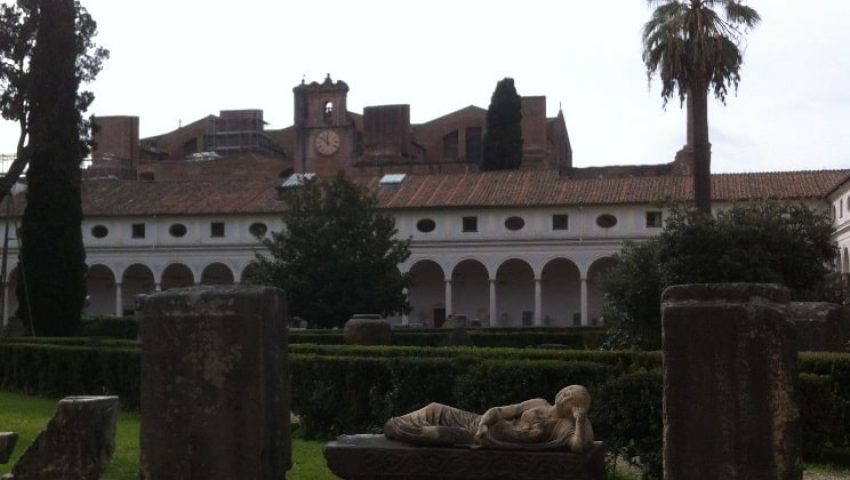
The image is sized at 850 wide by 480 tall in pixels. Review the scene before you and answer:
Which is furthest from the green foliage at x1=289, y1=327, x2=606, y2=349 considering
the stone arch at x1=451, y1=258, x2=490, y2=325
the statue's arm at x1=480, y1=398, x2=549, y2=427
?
the statue's arm at x1=480, y1=398, x2=549, y2=427

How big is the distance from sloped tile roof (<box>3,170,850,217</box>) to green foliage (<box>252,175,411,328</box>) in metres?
10.6

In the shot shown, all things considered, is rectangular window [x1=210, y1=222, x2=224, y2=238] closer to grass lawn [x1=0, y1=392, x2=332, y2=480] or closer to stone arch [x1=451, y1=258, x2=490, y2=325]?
stone arch [x1=451, y1=258, x2=490, y2=325]

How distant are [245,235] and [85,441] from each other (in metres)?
43.2

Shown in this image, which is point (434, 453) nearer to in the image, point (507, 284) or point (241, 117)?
point (507, 284)

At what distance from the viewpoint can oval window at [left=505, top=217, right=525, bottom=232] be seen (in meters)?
48.5

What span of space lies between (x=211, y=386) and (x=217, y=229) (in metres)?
44.6

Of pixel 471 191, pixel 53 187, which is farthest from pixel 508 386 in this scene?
pixel 471 191

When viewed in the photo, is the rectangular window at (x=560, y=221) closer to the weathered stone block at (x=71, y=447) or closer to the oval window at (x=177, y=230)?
the oval window at (x=177, y=230)

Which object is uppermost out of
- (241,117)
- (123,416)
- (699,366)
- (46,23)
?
(241,117)

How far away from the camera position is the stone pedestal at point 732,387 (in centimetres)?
679

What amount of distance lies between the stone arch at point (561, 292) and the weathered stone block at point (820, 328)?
35227mm

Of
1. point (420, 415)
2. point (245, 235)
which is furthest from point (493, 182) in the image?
point (420, 415)

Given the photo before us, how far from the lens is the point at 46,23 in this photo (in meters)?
29.2

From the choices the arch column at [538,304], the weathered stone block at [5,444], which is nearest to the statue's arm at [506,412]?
the weathered stone block at [5,444]
